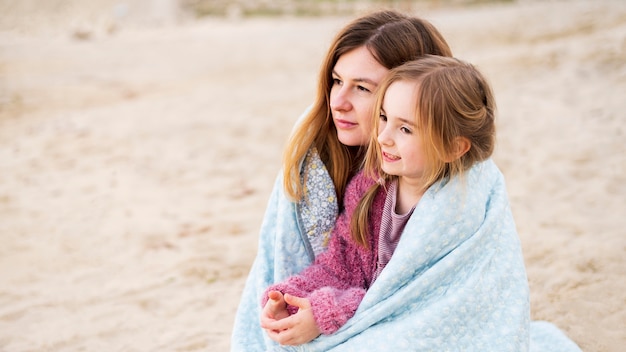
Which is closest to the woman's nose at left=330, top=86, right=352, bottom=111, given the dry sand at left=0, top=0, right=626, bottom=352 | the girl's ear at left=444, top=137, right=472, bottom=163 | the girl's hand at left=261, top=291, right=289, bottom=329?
the girl's ear at left=444, top=137, right=472, bottom=163

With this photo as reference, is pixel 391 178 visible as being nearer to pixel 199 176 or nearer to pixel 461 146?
pixel 461 146

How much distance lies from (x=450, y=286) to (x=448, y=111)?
59 centimetres

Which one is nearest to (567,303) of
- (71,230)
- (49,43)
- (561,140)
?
(561,140)

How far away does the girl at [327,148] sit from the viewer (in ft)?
7.51

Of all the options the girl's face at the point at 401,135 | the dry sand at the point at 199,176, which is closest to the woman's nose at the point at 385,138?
the girl's face at the point at 401,135

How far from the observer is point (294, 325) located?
2111 millimetres

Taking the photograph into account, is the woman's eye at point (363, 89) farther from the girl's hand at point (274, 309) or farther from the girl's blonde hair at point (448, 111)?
the girl's hand at point (274, 309)

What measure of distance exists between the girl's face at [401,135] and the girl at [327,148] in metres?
0.26

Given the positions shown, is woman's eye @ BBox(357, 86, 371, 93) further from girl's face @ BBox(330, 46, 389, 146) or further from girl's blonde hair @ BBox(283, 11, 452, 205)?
girl's blonde hair @ BBox(283, 11, 452, 205)

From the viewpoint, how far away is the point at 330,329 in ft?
6.91

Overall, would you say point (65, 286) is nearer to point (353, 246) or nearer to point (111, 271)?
point (111, 271)

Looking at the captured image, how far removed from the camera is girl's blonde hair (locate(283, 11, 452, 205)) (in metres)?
2.28

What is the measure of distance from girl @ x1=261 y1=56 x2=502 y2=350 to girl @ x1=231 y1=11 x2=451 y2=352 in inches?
4.5

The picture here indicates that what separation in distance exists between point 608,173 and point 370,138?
2984mm
